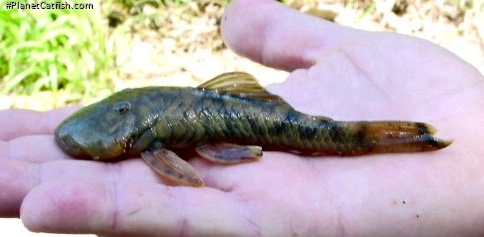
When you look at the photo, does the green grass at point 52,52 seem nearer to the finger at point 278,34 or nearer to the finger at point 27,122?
the finger at point 278,34

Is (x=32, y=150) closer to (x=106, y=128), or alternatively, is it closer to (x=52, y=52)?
(x=106, y=128)

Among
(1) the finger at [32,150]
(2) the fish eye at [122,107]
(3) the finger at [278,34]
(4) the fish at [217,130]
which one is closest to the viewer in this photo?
(1) the finger at [32,150]

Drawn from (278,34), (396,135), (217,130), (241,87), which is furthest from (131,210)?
(278,34)

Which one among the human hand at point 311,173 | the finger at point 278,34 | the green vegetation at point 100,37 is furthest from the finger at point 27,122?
the green vegetation at point 100,37

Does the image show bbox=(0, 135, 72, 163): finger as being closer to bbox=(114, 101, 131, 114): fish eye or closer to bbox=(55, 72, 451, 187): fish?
bbox=(55, 72, 451, 187): fish

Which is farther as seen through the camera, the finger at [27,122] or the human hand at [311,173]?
the finger at [27,122]

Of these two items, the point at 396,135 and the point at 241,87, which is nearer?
the point at 396,135

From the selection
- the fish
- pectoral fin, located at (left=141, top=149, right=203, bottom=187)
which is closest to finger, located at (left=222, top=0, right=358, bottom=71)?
the fish
